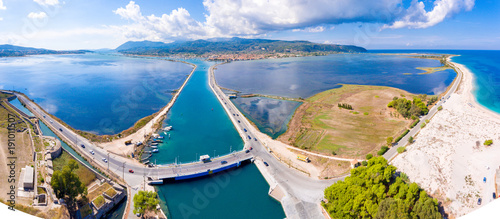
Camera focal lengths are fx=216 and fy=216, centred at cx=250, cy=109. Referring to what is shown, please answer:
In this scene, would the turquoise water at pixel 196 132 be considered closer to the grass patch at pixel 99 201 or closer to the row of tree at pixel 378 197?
the grass patch at pixel 99 201

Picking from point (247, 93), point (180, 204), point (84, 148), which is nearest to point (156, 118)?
point (84, 148)

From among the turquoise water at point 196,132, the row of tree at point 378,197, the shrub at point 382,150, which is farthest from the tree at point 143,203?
the shrub at point 382,150

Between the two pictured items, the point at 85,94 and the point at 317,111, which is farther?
the point at 85,94

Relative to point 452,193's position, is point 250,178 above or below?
below

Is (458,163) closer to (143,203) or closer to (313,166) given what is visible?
(313,166)

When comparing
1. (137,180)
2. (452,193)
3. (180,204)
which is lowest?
(180,204)

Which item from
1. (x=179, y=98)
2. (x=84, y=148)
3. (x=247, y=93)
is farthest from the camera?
(x=247, y=93)

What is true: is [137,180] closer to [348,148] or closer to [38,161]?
[38,161]

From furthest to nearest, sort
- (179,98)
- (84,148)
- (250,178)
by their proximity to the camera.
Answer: (179,98)
(84,148)
(250,178)
